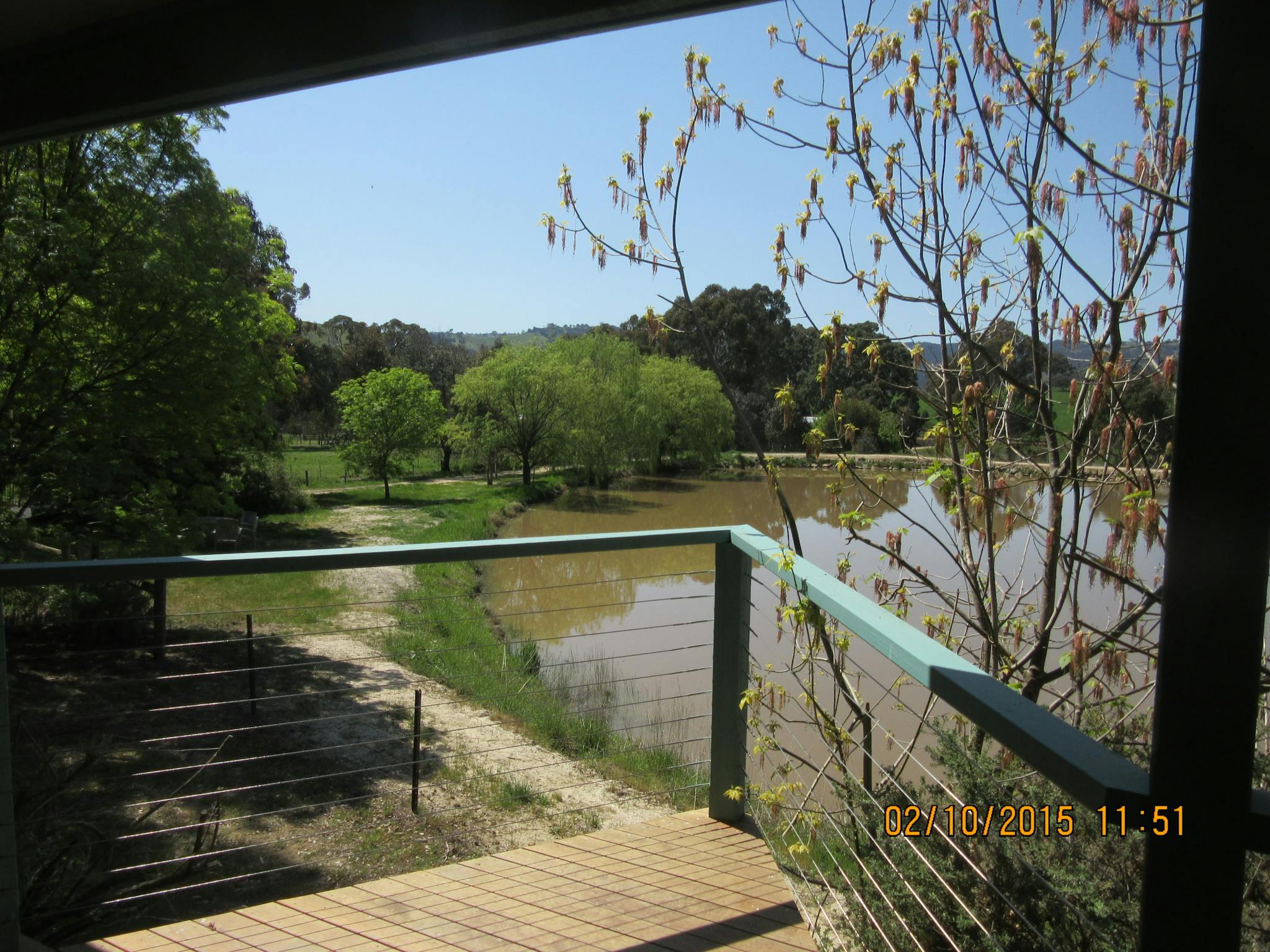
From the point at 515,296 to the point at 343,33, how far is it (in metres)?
14.6

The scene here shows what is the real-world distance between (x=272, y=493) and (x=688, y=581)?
320 inches

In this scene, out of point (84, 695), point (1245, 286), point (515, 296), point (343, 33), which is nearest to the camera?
point (1245, 286)

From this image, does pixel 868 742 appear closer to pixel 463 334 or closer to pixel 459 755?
pixel 459 755

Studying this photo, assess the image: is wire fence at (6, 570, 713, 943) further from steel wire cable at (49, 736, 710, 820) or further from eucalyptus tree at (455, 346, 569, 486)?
eucalyptus tree at (455, 346, 569, 486)

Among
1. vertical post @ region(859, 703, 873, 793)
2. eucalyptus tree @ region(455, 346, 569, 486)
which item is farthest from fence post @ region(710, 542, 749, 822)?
eucalyptus tree @ region(455, 346, 569, 486)

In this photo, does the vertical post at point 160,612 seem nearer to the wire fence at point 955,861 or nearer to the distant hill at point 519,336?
the wire fence at point 955,861

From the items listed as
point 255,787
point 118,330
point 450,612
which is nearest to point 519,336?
point 450,612

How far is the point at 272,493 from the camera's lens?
15.1m

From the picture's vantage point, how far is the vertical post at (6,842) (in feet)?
5.09

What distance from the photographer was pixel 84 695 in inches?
252

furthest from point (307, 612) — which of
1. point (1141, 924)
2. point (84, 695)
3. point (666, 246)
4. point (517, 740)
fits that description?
point (1141, 924)

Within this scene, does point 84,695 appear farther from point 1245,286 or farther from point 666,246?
point 1245,286
